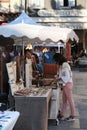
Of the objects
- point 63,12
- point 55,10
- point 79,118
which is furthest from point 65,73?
point 55,10

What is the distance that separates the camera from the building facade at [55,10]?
107ft

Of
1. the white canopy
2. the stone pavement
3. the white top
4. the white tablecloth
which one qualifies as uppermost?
the white canopy

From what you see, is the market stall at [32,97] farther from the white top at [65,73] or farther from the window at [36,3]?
the window at [36,3]

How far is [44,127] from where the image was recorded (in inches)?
352

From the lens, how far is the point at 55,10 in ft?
110

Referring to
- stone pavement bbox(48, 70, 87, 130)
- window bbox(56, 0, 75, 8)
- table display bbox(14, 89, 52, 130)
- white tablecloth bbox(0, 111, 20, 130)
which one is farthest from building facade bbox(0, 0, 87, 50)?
white tablecloth bbox(0, 111, 20, 130)

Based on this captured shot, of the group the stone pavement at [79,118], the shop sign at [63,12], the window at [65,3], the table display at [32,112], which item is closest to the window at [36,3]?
the shop sign at [63,12]

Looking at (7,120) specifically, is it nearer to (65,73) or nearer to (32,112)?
(32,112)

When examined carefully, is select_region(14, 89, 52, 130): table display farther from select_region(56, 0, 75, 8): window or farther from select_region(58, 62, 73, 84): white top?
select_region(56, 0, 75, 8): window

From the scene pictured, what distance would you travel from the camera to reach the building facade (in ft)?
107

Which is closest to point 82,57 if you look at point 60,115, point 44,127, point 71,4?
point 71,4

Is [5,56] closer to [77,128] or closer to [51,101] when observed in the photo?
[51,101]

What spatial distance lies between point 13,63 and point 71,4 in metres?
24.2

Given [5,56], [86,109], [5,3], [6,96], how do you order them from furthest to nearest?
[5,3] → [86,109] → [5,56] → [6,96]
